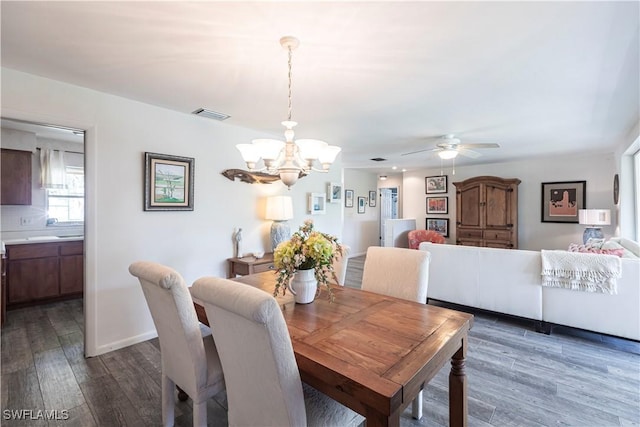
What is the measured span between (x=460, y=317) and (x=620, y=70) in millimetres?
2205

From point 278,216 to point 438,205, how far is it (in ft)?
16.2

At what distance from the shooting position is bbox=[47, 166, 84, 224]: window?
4420 mm

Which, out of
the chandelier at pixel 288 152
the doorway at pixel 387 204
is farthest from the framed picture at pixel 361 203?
the chandelier at pixel 288 152

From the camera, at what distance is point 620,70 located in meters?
2.19

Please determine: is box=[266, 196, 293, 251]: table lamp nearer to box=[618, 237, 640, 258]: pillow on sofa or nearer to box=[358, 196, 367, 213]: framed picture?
box=[618, 237, 640, 258]: pillow on sofa

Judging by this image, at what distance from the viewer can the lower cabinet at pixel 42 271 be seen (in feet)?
12.1

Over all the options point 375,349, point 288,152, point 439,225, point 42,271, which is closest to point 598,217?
point 439,225

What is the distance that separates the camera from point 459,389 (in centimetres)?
162

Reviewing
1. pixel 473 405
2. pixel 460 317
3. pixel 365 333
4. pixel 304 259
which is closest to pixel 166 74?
pixel 304 259

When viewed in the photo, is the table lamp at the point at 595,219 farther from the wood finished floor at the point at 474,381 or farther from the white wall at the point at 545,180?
the wood finished floor at the point at 474,381

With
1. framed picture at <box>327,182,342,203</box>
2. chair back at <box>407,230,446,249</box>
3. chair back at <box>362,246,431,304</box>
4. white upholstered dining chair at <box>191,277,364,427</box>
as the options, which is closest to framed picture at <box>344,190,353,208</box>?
chair back at <box>407,230,446,249</box>

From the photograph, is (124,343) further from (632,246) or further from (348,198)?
(348,198)

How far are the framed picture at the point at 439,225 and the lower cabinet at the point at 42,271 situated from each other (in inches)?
272

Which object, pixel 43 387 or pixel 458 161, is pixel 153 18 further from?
pixel 458 161
